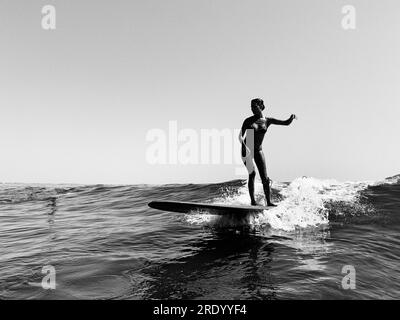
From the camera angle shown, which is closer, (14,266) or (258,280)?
(258,280)

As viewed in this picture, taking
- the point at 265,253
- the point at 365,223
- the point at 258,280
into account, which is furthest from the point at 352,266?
the point at 365,223

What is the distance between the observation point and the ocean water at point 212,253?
4.94m

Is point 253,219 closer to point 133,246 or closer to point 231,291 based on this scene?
point 133,246

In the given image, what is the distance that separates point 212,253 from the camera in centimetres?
Result: 679

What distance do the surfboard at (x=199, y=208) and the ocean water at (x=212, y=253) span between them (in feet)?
1.87

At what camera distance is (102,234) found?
903 cm

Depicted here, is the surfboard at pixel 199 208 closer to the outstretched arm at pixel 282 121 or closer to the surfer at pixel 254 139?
the surfer at pixel 254 139

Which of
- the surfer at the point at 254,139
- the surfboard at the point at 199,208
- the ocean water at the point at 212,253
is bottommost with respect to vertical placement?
the ocean water at the point at 212,253

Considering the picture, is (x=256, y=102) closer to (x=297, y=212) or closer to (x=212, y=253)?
(x=297, y=212)

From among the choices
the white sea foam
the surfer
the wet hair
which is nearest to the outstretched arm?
the surfer

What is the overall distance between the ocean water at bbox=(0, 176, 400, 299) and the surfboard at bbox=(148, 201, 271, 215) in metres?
0.57

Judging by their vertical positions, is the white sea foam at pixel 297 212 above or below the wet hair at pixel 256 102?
below

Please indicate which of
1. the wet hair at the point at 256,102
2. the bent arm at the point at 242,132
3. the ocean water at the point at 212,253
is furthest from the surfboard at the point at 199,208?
the wet hair at the point at 256,102
